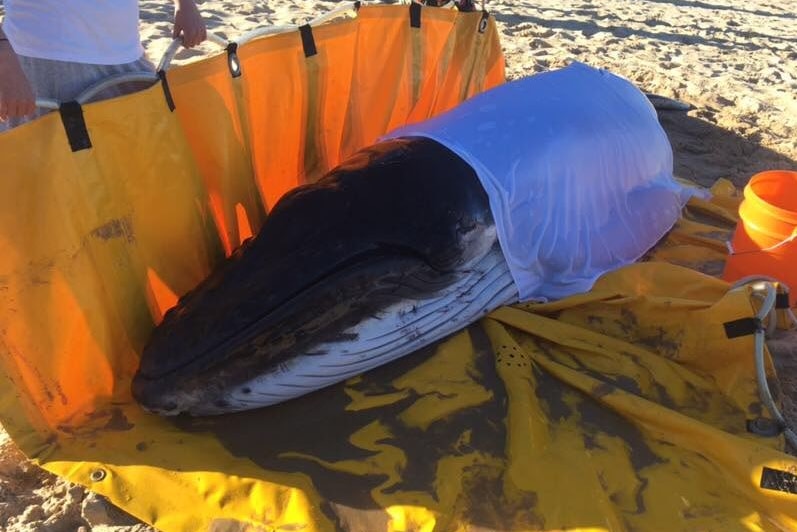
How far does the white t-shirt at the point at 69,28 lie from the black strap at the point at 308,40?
3.03 ft

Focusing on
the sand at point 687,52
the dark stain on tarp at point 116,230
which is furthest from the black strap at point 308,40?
the sand at point 687,52

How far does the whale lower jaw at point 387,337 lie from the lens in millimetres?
2547

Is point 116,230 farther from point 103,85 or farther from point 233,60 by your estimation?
point 233,60

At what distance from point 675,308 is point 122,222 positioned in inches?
83.1

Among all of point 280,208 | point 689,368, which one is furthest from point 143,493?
point 689,368

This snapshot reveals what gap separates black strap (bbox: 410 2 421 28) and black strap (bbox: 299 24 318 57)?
27.8 inches

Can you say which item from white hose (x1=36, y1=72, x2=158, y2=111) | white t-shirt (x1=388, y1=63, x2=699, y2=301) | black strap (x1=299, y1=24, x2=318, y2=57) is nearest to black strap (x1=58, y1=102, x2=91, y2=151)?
white hose (x1=36, y1=72, x2=158, y2=111)

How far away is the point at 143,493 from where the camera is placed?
2283 mm

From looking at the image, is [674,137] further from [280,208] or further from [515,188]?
[280,208]

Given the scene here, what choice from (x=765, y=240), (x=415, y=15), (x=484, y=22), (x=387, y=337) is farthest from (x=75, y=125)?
(x=765, y=240)

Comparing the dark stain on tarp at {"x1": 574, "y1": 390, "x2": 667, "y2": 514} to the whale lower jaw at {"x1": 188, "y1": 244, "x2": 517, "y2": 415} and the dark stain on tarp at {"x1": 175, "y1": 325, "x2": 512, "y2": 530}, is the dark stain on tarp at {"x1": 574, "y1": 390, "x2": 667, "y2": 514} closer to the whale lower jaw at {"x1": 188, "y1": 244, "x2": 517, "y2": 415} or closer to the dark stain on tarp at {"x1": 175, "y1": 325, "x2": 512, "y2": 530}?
the dark stain on tarp at {"x1": 175, "y1": 325, "x2": 512, "y2": 530}

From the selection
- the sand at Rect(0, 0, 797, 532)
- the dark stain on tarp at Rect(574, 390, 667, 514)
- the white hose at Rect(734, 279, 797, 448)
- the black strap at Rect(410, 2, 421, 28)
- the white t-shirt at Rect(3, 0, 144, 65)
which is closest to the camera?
the white t-shirt at Rect(3, 0, 144, 65)

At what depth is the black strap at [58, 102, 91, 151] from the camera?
2.31 metres

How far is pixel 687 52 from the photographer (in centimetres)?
657
